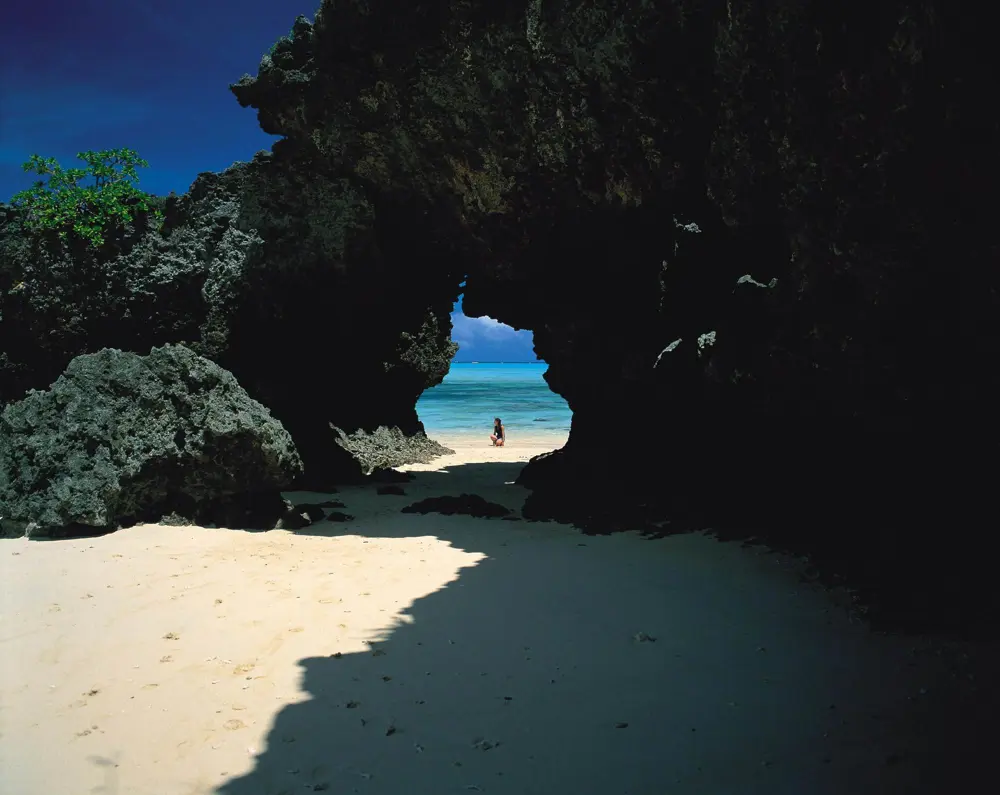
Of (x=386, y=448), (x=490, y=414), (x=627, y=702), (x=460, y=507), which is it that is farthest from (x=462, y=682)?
(x=490, y=414)

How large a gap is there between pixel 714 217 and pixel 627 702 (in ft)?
19.2

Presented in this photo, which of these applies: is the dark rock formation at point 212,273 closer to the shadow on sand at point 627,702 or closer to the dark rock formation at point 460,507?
the dark rock formation at point 460,507

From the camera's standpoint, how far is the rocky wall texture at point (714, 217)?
279 centimetres

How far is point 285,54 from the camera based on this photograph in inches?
413

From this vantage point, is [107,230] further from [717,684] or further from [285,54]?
[717,684]

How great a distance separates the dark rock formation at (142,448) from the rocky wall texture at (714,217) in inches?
160

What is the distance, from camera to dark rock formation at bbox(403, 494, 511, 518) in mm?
10289

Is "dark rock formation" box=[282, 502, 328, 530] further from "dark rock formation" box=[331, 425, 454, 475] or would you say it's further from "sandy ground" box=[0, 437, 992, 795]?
"dark rock formation" box=[331, 425, 454, 475]

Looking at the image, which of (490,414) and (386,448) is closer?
(386,448)

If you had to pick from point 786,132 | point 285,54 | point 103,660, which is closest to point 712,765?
point 786,132

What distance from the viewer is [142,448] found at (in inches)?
328

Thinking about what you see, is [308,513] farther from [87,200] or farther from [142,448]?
[87,200]

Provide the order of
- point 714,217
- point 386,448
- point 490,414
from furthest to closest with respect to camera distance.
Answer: point 490,414, point 386,448, point 714,217

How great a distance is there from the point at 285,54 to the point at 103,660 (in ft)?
30.1
